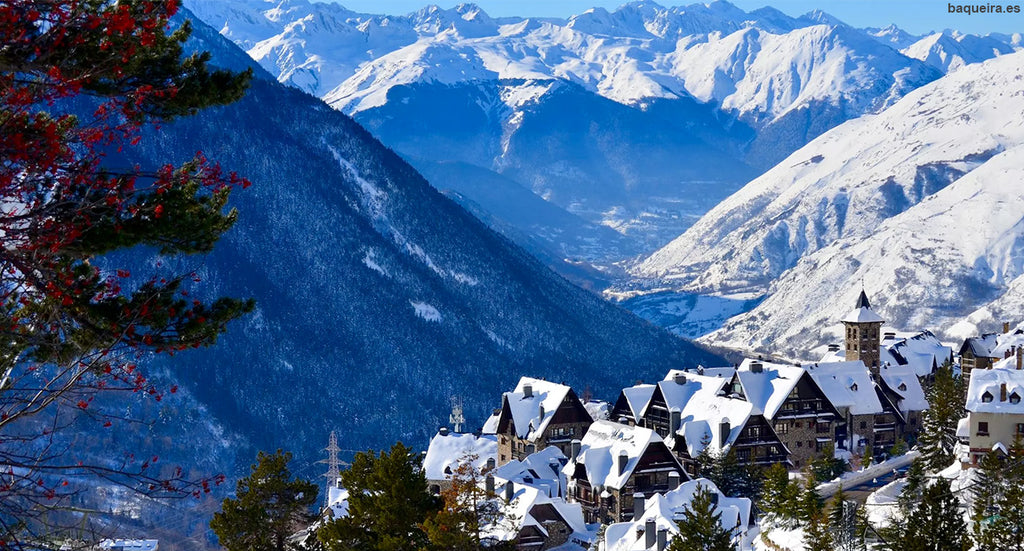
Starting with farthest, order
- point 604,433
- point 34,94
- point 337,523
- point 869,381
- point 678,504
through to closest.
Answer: point 869,381
point 604,433
point 678,504
point 337,523
point 34,94

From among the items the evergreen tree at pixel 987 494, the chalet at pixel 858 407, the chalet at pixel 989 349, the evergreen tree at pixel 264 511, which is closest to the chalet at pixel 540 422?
the chalet at pixel 858 407

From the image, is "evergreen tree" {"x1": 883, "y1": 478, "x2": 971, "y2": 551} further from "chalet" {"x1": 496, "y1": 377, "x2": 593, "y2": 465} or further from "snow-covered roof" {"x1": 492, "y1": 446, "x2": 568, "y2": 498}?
"chalet" {"x1": 496, "y1": 377, "x2": 593, "y2": 465}

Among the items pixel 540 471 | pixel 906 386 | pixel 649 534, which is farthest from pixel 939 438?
pixel 906 386

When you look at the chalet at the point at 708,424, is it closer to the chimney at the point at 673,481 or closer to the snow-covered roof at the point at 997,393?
the chimney at the point at 673,481

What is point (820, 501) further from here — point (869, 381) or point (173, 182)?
Result: point (173, 182)

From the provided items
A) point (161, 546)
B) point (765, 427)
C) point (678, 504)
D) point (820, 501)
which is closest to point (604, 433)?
point (765, 427)
